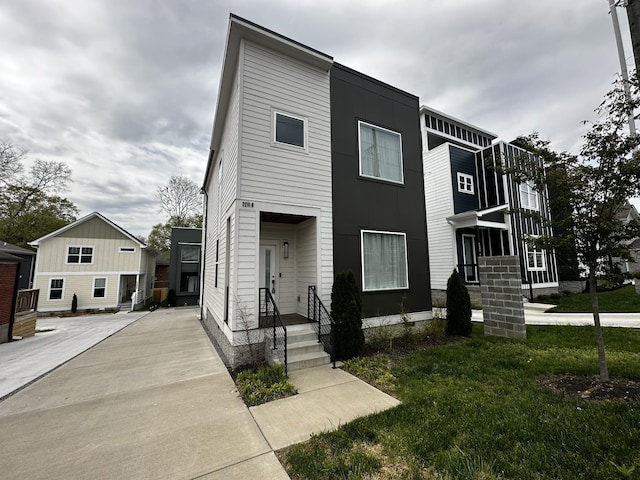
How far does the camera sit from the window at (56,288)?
17.0 m

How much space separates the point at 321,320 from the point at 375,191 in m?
3.73

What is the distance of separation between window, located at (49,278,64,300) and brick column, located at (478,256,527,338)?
24.2m

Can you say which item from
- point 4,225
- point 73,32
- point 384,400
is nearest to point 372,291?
point 384,400

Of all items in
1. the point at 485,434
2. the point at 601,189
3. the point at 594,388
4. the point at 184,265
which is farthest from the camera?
the point at 184,265

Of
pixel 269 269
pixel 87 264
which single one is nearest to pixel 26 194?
pixel 87 264

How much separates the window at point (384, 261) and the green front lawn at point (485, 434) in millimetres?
2661

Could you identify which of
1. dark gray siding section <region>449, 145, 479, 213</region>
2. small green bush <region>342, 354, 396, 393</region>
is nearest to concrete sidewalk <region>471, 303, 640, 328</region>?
small green bush <region>342, 354, 396, 393</region>

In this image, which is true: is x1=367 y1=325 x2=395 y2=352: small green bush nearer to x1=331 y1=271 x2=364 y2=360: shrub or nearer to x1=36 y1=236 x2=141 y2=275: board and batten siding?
x1=331 y1=271 x2=364 y2=360: shrub

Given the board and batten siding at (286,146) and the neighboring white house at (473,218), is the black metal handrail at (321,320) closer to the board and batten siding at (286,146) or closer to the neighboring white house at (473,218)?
the board and batten siding at (286,146)

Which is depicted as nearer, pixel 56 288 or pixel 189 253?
pixel 56 288

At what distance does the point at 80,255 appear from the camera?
1805cm

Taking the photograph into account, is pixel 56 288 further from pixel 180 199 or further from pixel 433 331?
pixel 433 331

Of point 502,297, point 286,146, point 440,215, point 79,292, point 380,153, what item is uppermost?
point 380,153

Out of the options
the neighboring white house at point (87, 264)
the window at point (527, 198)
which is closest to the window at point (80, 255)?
the neighboring white house at point (87, 264)
